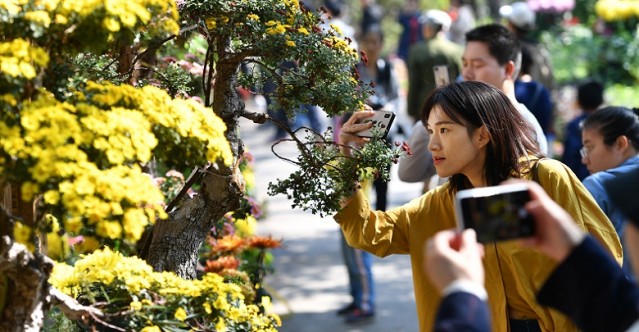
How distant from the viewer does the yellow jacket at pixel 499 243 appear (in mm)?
3525

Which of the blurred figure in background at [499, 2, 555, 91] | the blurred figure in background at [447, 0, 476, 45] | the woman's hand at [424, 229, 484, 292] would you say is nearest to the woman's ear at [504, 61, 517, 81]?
the blurred figure in background at [499, 2, 555, 91]

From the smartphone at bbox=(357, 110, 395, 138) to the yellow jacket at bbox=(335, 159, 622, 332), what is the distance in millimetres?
231

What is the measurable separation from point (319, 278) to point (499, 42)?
3392 millimetres

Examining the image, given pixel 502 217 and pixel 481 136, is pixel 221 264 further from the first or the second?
pixel 502 217

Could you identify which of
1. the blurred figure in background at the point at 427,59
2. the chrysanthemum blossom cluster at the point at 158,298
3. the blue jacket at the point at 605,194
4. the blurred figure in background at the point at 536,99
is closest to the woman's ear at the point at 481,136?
the chrysanthemum blossom cluster at the point at 158,298

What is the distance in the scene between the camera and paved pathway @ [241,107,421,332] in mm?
7004

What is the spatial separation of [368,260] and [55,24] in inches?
177

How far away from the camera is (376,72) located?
878cm

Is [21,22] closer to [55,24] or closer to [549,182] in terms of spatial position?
[55,24]

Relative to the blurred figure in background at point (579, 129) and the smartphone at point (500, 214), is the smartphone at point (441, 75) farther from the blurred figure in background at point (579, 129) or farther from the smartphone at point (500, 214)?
the smartphone at point (500, 214)

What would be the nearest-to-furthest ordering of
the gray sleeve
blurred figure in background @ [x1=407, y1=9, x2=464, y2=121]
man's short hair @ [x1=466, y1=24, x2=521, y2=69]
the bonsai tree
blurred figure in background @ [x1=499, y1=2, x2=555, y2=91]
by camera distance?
the bonsai tree → the gray sleeve → man's short hair @ [x1=466, y1=24, x2=521, y2=69] → blurred figure in background @ [x1=499, y1=2, x2=555, y2=91] → blurred figure in background @ [x1=407, y1=9, x2=464, y2=121]

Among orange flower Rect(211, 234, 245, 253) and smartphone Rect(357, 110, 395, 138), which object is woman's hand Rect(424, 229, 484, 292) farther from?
orange flower Rect(211, 234, 245, 253)

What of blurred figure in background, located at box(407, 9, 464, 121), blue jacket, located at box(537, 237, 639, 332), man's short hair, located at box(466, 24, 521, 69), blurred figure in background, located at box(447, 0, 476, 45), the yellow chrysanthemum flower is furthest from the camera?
blurred figure in background, located at box(447, 0, 476, 45)

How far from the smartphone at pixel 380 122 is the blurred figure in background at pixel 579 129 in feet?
9.14
